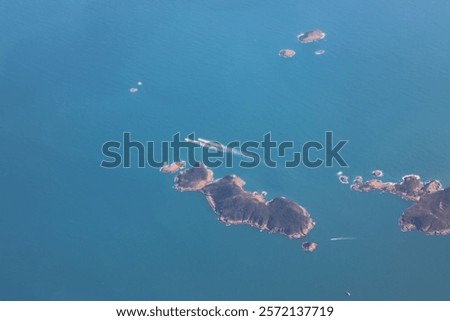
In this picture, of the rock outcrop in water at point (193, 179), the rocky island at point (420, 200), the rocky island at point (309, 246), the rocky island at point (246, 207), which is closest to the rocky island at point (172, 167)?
the rock outcrop in water at point (193, 179)

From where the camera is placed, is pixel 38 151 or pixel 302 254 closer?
pixel 302 254

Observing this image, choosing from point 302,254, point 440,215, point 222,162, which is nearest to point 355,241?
point 302,254

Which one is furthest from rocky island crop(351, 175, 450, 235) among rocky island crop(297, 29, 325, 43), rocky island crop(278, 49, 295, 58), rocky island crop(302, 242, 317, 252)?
rocky island crop(297, 29, 325, 43)

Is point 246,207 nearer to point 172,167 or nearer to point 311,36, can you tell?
point 172,167

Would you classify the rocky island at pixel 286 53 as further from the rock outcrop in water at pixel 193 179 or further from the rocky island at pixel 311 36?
the rock outcrop in water at pixel 193 179

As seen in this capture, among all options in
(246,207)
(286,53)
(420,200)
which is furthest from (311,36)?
(246,207)

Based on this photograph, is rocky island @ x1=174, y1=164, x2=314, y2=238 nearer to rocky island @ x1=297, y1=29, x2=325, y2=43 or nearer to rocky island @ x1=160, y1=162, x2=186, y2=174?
rocky island @ x1=160, y1=162, x2=186, y2=174
